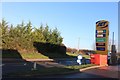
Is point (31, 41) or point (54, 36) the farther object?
point (54, 36)

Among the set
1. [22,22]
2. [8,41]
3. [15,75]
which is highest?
[22,22]

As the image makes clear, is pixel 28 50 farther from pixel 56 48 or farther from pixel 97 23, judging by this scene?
pixel 97 23

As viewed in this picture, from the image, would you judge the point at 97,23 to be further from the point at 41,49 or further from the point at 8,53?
the point at 41,49

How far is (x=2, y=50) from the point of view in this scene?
42.2 metres

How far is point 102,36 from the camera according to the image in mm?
34719

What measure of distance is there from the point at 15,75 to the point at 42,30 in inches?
1613

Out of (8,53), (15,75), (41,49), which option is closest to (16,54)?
(8,53)

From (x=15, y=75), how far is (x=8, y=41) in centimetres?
2729

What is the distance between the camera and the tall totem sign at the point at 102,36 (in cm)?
3456

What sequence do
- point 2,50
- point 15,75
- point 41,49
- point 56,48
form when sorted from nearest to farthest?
point 15,75, point 2,50, point 41,49, point 56,48

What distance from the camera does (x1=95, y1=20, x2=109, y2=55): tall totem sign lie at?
34.6m

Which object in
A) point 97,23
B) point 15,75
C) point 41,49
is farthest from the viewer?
point 41,49

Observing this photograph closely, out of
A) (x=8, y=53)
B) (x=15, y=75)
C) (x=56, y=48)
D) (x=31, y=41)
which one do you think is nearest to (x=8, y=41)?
(x=8, y=53)

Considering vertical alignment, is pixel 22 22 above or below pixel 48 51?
above
